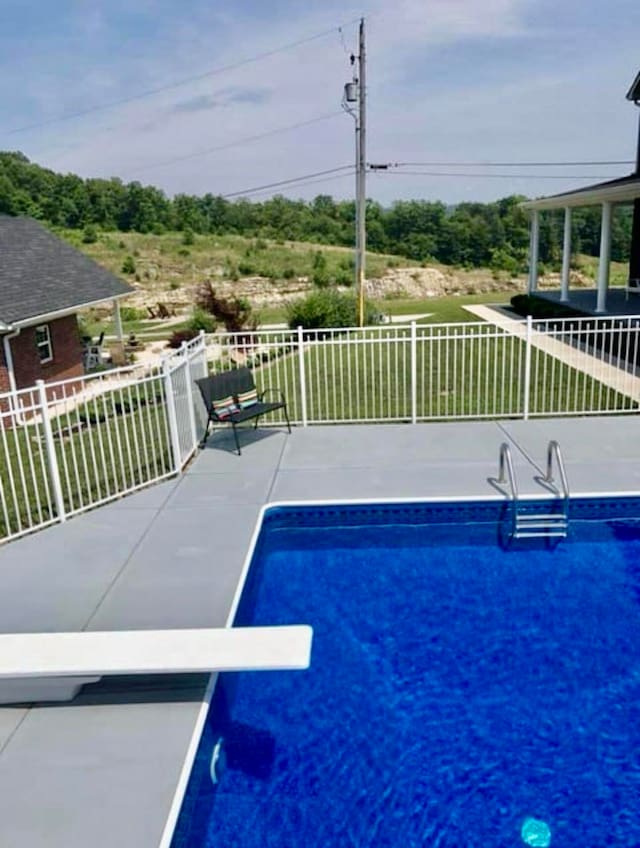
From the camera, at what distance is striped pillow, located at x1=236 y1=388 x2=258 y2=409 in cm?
898

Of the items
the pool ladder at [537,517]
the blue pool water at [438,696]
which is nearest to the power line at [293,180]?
the pool ladder at [537,517]

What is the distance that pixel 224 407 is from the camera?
28.8 ft

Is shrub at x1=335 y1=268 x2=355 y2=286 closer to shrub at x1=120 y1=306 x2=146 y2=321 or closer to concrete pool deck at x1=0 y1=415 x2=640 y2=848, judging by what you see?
shrub at x1=120 y1=306 x2=146 y2=321

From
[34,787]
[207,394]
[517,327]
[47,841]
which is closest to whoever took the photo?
[47,841]

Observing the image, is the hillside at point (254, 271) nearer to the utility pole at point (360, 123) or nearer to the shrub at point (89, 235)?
the shrub at point (89, 235)

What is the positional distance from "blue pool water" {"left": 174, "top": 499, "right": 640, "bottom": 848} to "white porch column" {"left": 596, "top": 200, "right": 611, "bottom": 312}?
13091mm

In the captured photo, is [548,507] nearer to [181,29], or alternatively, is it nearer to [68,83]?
[181,29]

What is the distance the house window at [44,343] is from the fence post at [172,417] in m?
9.10

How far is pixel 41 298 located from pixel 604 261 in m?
14.9

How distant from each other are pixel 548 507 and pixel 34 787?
5.30 m

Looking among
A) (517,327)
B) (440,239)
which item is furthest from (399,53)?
(440,239)

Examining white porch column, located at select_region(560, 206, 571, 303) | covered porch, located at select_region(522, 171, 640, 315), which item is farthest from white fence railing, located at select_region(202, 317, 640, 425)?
white porch column, located at select_region(560, 206, 571, 303)

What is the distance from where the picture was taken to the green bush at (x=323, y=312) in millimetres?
20172

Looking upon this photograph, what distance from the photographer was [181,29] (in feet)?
56.3
